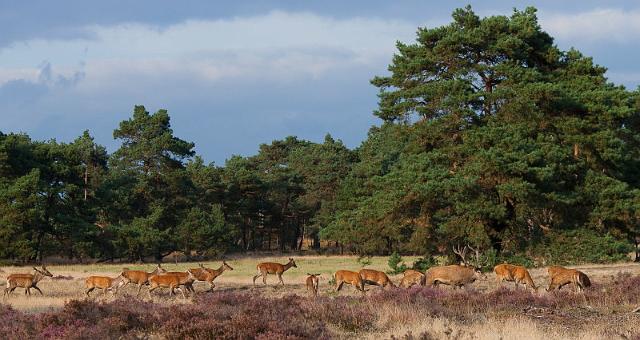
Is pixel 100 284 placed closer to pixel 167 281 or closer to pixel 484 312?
pixel 167 281

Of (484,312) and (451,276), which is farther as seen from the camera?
(451,276)

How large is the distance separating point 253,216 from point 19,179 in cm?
2601

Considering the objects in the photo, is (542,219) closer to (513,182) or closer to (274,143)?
(513,182)

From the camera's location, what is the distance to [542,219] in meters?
31.2

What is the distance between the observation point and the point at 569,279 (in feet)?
62.2

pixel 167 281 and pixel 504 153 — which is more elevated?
pixel 504 153

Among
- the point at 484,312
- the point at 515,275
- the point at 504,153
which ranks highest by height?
Result: the point at 504,153

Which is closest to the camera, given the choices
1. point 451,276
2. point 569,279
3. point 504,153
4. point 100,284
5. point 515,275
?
point 569,279

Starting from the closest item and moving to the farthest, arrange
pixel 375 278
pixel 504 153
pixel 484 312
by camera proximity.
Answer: pixel 484 312 → pixel 375 278 → pixel 504 153

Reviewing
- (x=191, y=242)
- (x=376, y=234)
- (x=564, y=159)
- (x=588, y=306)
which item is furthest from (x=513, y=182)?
(x=191, y=242)

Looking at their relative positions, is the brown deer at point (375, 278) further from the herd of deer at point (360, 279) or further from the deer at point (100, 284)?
the deer at point (100, 284)

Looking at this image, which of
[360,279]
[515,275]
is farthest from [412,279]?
[515,275]

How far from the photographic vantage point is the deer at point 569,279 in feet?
61.4

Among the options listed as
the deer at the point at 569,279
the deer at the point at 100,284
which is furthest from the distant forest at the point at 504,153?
the deer at the point at 100,284
